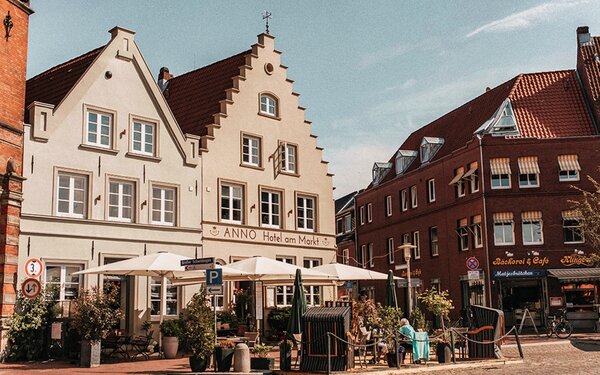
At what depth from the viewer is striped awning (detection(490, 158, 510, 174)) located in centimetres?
4016

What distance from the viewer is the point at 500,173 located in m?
40.2

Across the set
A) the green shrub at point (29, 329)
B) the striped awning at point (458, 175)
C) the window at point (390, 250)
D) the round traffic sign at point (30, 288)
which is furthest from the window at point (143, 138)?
the window at point (390, 250)

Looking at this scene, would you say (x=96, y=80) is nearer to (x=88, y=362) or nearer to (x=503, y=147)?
(x=88, y=362)

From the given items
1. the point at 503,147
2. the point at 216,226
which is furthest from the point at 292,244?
the point at 503,147

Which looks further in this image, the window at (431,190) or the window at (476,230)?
the window at (431,190)

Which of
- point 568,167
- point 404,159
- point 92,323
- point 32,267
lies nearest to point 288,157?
point 32,267

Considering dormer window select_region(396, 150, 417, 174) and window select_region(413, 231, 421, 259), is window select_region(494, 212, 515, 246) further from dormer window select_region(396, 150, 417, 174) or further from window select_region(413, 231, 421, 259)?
dormer window select_region(396, 150, 417, 174)

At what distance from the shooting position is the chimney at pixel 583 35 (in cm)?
4394

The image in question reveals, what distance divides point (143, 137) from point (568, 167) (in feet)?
76.8

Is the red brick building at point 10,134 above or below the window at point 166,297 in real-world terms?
above

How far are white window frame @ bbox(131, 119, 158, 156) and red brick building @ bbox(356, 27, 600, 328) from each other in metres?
17.4

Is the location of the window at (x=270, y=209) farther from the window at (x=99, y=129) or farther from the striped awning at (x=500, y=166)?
the striped awning at (x=500, y=166)

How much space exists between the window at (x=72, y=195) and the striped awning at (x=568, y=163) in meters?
25.6

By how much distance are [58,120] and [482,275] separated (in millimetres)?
23840
